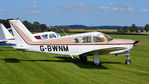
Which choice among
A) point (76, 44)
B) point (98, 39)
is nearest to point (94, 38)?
point (98, 39)

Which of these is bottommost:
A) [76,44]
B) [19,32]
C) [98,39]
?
[76,44]

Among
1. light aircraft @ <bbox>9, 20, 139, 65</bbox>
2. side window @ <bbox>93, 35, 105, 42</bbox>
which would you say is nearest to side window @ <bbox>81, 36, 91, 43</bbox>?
light aircraft @ <bbox>9, 20, 139, 65</bbox>

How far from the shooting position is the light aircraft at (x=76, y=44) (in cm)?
1498

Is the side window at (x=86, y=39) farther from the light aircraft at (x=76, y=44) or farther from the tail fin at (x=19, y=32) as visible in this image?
the tail fin at (x=19, y=32)

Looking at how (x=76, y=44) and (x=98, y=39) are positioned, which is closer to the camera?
A: (x=98, y=39)

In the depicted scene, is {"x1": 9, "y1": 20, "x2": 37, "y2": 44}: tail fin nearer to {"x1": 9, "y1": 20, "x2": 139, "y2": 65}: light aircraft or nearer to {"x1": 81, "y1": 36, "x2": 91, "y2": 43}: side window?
{"x1": 9, "y1": 20, "x2": 139, "y2": 65}: light aircraft

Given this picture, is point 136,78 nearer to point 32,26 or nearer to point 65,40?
point 65,40

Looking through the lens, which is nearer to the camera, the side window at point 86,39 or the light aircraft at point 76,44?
the light aircraft at point 76,44

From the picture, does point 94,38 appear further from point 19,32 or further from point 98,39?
point 19,32

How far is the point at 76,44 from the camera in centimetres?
1529

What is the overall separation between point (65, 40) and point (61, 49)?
2.22 feet

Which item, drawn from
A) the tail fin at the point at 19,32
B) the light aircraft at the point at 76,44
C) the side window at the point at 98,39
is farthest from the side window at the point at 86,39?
the tail fin at the point at 19,32

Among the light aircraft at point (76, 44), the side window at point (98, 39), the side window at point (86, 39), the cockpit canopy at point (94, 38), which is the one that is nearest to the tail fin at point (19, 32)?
the light aircraft at point (76, 44)

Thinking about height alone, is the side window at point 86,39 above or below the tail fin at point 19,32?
below
